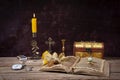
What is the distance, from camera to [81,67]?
2525 millimetres

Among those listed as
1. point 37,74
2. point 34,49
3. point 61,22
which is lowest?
point 37,74

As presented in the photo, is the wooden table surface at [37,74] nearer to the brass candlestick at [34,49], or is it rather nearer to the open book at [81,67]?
the open book at [81,67]

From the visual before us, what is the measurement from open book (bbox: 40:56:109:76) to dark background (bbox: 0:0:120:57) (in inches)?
16.8

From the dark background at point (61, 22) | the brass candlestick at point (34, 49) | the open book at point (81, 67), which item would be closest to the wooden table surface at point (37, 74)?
the open book at point (81, 67)

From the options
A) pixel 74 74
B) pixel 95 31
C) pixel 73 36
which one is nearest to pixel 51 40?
pixel 73 36

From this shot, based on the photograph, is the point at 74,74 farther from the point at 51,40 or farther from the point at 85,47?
the point at 51,40

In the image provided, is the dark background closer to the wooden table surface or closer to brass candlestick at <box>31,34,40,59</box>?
brass candlestick at <box>31,34,40,59</box>

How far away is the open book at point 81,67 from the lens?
8.14 ft

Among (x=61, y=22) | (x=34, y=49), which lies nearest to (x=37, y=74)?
(x=34, y=49)

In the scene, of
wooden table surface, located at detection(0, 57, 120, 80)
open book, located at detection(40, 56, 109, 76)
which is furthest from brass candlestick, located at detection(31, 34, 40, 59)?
open book, located at detection(40, 56, 109, 76)

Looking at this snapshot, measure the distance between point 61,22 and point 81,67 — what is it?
72 centimetres

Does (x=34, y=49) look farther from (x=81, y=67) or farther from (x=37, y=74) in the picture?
(x=81, y=67)

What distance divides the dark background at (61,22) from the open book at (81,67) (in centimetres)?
43

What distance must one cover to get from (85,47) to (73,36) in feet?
0.82
